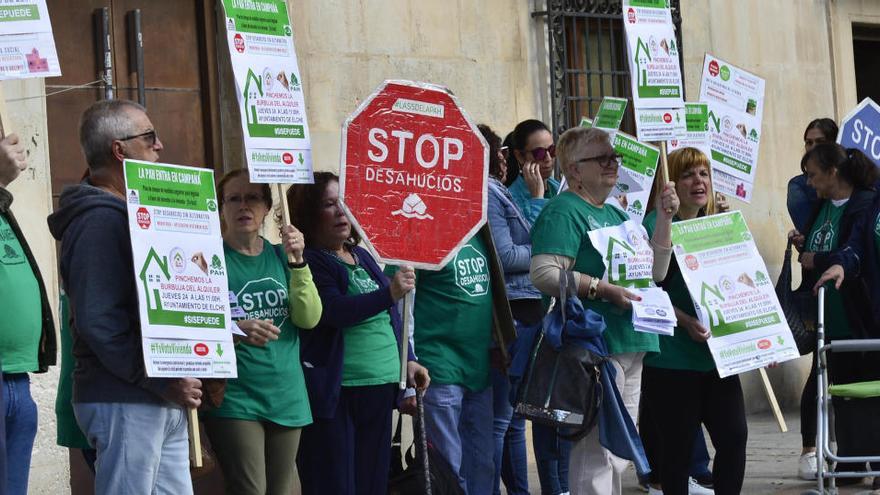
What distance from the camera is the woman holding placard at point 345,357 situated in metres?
6.24

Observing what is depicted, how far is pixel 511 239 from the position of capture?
7664mm

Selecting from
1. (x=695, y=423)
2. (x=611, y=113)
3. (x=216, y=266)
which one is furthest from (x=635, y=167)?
(x=216, y=266)

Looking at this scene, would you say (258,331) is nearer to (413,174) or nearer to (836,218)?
(413,174)

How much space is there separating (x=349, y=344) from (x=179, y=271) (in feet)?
4.31

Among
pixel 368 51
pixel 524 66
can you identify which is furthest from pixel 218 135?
pixel 524 66

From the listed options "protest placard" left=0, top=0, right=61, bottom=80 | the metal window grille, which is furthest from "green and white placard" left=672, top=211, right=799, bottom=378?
the metal window grille

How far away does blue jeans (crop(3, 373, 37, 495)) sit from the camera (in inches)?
209

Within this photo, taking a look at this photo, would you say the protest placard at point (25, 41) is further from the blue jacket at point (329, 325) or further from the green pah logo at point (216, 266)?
the blue jacket at point (329, 325)

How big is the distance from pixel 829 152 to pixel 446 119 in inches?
120

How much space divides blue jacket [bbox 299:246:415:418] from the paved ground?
2901mm

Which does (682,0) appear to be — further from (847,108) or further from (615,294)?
(615,294)

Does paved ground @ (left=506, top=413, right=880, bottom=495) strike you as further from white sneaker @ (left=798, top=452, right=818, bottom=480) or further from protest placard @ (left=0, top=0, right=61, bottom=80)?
protest placard @ (left=0, top=0, right=61, bottom=80)

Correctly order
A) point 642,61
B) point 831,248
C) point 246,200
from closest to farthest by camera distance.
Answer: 1. point 246,200
2. point 642,61
3. point 831,248

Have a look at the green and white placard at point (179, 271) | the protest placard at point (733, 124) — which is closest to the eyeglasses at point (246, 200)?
the green and white placard at point (179, 271)
